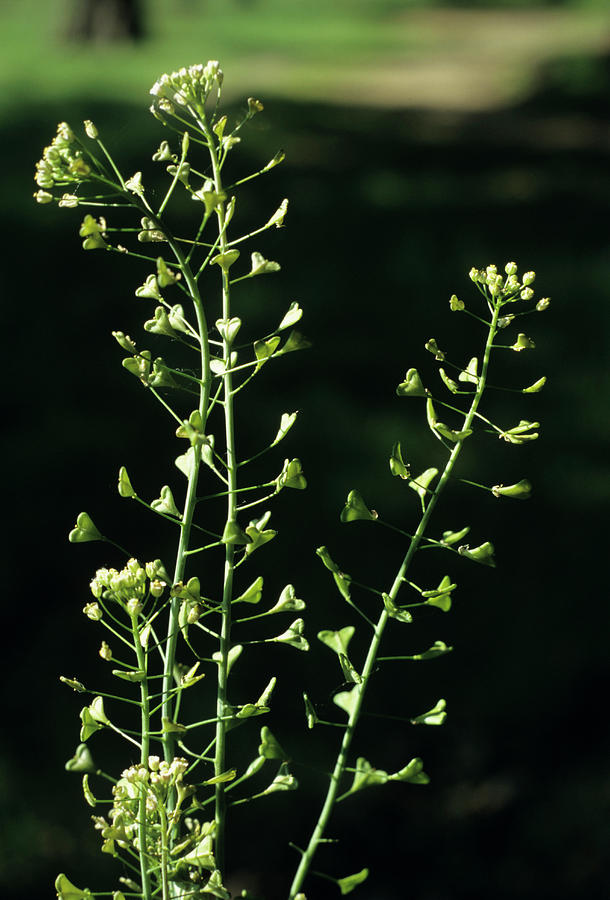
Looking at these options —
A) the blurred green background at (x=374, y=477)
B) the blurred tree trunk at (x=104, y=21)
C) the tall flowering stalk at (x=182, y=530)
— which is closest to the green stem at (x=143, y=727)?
the tall flowering stalk at (x=182, y=530)

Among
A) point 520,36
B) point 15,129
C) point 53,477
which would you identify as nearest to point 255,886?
point 53,477

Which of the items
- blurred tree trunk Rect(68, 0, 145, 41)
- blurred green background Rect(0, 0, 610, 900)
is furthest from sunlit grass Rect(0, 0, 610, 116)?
blurred green background Rect(0, 0, 610, 900)

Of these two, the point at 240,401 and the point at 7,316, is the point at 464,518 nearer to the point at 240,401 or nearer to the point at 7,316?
the point at 240,401

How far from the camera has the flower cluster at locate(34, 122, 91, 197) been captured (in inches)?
17.0

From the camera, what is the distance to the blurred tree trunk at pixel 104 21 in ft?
26.8

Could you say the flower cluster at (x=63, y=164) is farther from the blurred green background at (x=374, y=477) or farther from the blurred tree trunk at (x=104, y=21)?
Result: the blurred tree trunk at (x=104, y=21)

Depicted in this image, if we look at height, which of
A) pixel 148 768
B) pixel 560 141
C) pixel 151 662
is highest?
pixel 148 768

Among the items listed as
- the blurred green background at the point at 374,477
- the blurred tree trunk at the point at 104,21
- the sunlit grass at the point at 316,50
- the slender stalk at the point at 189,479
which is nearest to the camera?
the slender stalk at the point at 189,479

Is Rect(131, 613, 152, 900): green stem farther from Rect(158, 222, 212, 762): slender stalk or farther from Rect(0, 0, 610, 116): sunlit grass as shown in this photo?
Rect(0, 0, 610, 116): sunlit grass

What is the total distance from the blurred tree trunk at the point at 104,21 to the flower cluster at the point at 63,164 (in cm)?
848

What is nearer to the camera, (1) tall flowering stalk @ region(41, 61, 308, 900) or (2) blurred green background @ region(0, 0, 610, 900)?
(1) tall flowering stalk @ region(41, 61, 308, 900)

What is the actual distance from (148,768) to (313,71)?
828cm

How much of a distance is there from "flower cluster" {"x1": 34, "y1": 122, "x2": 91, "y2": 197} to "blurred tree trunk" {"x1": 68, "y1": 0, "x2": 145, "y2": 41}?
8.48 m

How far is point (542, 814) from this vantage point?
169cm
